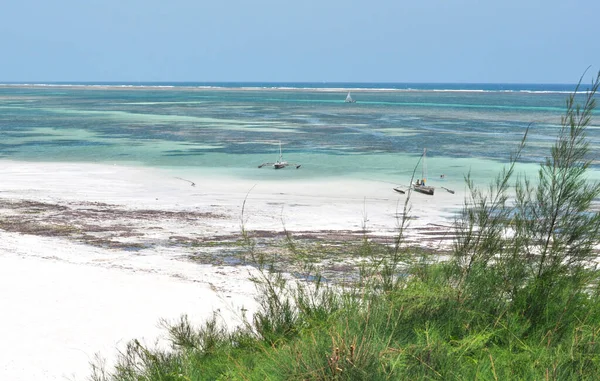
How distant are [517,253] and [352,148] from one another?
3137 centimetres

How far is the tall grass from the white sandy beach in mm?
640

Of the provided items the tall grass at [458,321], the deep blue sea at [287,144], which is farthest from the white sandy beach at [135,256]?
the deep blue sea at [287,144]

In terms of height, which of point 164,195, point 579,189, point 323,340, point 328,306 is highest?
point 579,189

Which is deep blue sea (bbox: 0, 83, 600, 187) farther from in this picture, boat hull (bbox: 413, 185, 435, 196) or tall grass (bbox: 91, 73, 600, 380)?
tall grass (bbox: 91, 73, 600, 380)

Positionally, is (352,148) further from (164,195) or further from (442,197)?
(164,195)

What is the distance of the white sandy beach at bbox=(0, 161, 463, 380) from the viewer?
8.51 meters

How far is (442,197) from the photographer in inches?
882

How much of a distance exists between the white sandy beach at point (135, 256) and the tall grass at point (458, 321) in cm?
64

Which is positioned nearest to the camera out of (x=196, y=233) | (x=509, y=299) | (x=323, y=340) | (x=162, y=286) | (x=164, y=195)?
(x=323, y=340)

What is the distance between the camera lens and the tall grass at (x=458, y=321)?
12.7ft

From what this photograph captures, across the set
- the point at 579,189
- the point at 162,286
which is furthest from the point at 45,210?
the point at 579,189

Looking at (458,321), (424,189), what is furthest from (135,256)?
(424,189)

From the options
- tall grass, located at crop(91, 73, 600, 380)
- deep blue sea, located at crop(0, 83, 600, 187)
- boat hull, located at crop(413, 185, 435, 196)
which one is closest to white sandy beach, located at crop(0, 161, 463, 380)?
boat hull, located at crop(413, 185, 435, 196)

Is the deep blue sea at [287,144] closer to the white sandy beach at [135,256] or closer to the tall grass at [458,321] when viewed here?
the white sandy beach at [135,256]
